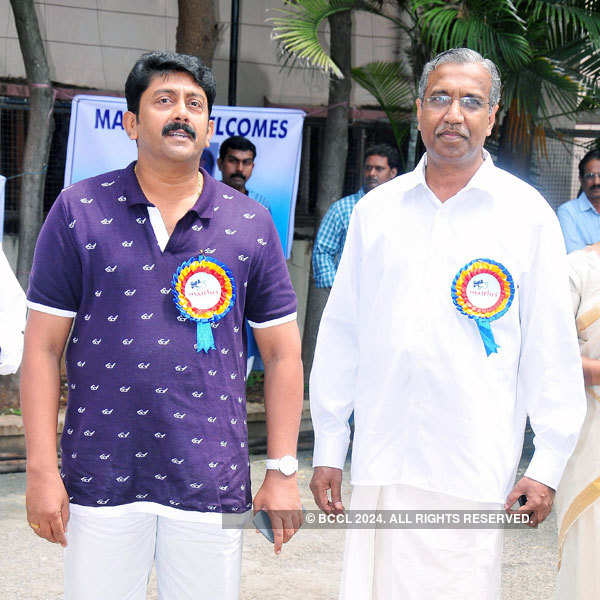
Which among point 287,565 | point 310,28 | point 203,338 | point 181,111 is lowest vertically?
point 287,565

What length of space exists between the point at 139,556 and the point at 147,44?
7018mm

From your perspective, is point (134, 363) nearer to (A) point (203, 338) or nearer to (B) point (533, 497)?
(A) point (203, 338)

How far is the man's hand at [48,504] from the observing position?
2.55 meters

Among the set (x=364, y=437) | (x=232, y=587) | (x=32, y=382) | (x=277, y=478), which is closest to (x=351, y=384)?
(x=364, y=437)

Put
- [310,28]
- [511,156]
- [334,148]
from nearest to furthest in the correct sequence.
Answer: [310,28]
[334,148]
[511,156]

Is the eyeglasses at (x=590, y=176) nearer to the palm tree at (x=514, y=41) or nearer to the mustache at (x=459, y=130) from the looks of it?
the palm tree at (x=514, y=41)

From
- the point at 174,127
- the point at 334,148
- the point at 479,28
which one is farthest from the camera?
the point at 334,148

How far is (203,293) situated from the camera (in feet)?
8.55

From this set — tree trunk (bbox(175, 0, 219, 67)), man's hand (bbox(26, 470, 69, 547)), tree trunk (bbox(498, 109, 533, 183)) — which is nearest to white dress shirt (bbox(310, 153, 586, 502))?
man's hand (bbox(26, 470, 69, 547))

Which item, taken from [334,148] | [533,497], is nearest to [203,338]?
[533,497]

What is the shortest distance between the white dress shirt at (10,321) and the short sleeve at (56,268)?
1.07 metres

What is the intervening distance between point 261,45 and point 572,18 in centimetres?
291

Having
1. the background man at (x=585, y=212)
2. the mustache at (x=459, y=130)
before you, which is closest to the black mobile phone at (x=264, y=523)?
the mustache at (x=459, y=130)

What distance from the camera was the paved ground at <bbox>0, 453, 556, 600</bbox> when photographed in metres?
4.60
